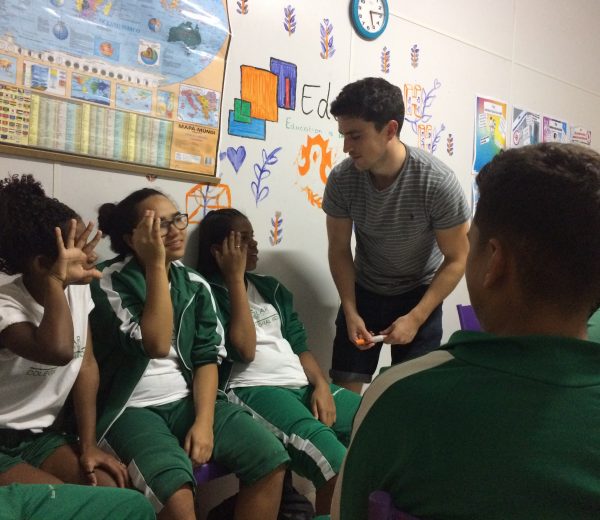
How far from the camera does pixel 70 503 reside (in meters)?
0.95

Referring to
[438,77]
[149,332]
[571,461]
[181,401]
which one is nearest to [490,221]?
[571,461]

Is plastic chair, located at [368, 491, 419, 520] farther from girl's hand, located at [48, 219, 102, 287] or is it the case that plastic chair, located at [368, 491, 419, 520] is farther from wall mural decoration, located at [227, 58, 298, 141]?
wall mural decoration, located at [227, 58, 298, 141]

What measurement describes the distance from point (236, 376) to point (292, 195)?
74cm

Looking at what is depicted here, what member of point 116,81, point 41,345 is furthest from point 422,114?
point 41,345

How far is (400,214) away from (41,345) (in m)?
1.15

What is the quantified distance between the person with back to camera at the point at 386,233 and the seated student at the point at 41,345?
2.88ft

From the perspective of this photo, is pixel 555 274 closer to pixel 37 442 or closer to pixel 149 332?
pixel 149 332

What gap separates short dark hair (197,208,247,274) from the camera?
1.70 meters

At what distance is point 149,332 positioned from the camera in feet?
4.25

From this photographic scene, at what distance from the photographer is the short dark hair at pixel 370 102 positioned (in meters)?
1.66

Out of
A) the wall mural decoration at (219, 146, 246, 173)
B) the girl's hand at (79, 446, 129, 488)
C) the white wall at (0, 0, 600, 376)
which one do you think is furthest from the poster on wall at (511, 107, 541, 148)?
the girl's hand at (79, 446, 129, 488)

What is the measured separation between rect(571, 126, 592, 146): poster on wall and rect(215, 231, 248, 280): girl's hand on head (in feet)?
8.17

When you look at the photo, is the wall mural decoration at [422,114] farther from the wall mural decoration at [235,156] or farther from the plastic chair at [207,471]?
the plastic chair at [207,471]

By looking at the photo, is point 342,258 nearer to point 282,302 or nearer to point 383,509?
point 282,302
